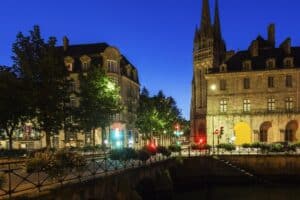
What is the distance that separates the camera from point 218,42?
97.6 metres

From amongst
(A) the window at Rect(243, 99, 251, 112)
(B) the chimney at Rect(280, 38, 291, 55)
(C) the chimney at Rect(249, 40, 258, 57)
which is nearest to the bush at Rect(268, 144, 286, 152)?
(A) the window at Rect(243, 99, 251, 112)

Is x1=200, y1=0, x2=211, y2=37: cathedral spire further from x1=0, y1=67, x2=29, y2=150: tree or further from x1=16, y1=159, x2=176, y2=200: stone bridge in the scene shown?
x1=0, y1=67, x2=29, y2=150: tree

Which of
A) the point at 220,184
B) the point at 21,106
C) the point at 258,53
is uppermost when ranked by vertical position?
the point at 258,53

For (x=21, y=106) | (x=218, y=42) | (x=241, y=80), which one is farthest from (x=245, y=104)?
(x=21, y=106)

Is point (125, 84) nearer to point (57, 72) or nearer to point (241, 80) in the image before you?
point (241, 80)

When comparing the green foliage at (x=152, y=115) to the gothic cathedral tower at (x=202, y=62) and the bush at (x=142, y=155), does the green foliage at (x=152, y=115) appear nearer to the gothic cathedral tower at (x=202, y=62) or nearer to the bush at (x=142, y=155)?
the gothic cathedral tower at (x=202, y=62)

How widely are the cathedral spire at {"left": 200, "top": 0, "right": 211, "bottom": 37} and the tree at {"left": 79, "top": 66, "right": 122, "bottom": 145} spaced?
46.2 metres

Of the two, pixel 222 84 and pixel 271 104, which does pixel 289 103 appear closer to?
pixel 271 104

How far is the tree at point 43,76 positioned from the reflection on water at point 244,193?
1262 cm

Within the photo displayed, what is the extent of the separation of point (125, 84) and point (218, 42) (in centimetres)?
2869

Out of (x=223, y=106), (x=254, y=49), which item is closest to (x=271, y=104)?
(x=223, y=106)

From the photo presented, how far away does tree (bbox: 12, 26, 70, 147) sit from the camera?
39125mm

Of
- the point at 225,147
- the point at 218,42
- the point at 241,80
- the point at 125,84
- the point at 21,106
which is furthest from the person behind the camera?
the point at 218,42

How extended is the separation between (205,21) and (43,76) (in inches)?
2518
